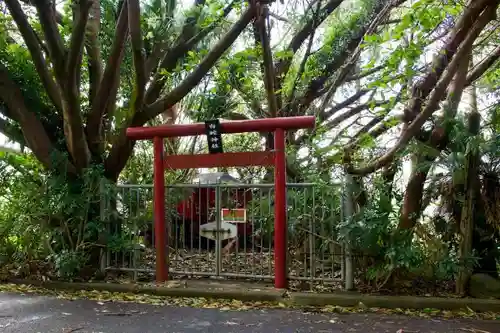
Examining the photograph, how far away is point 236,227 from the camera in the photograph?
23.5ft

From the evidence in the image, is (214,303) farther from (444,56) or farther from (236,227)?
(444,56)

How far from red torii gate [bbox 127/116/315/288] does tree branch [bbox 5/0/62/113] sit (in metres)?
1.35

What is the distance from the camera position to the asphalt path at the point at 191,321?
16.4ft

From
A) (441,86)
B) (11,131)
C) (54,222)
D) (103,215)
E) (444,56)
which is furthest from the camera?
(11,131)

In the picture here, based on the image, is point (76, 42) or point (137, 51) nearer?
point (76, 42)

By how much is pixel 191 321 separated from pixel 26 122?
444cm

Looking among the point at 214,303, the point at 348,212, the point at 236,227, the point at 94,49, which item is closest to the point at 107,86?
the point at 94,49

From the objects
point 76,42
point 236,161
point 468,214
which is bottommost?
point 468,214

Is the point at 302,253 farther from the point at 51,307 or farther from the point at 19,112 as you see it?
the point at 19,112

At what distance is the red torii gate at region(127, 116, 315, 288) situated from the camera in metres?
6.57

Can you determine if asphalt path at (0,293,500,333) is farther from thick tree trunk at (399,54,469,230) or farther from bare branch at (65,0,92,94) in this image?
bare branch at (65,0,92,94)

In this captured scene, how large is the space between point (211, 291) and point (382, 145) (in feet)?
11.2

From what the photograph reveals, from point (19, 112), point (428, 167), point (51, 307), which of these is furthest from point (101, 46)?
point (428, 167)

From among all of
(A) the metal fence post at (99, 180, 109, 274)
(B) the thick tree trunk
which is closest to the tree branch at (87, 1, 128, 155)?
(A) the metal fence post at (99, 180, 109, 274)
